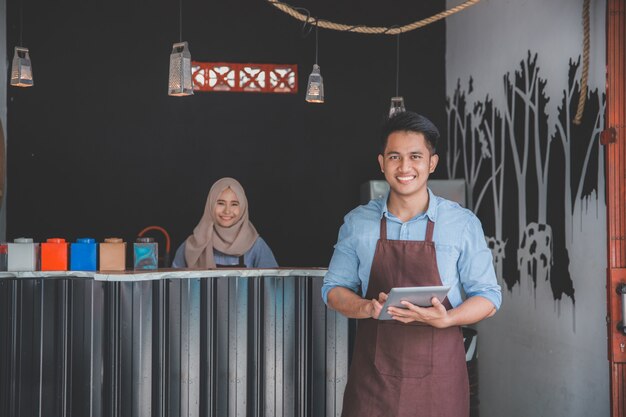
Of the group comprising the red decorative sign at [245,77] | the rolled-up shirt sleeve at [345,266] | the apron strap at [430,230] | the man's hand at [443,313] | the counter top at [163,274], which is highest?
the red decorative sign at [245,77]

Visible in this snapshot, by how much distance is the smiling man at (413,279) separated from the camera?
2189 millimetres

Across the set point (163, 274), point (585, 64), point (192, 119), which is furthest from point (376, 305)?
point (192, 119)

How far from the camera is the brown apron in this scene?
7.18 ft

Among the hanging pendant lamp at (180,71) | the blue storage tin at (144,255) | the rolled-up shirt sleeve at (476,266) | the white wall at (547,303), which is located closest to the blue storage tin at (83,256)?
the blue storage tin at (144,255)

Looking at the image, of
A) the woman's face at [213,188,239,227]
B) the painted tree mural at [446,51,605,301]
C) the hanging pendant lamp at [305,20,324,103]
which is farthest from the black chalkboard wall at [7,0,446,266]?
the hanging pendant lamp at [305,20,324,103]

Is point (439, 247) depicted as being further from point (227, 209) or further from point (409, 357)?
point (227, 209)

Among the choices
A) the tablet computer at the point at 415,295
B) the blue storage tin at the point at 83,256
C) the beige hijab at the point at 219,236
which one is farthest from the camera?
the beige hijab at the point at 219,236

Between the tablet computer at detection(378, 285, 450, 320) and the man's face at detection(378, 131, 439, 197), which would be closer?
the tablet computer at detection(378, 285, 450, 320)

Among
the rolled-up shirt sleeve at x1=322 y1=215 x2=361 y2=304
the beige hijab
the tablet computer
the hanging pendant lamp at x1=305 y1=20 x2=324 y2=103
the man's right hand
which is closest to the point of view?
the tablet computer

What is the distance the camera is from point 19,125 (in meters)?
5.72

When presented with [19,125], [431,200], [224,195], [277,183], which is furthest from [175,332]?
[19,125]

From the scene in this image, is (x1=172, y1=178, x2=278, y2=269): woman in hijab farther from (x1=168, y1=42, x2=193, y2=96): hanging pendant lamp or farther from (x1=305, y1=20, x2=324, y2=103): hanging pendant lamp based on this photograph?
(x1=168, y1=42, x2=193, y2=96): hanging pendant lamp

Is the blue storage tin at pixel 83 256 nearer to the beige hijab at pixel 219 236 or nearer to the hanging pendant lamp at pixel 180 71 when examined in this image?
the hanging pendant lamp at pixel 180 71

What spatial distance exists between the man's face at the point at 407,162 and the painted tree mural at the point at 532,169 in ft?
4.45
